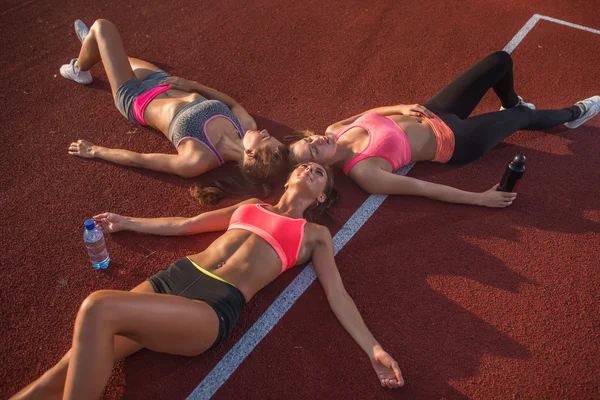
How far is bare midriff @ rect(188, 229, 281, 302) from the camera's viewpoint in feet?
A: 12.9

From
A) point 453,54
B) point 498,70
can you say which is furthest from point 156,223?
point 453,54

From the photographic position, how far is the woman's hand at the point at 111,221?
4586 mm

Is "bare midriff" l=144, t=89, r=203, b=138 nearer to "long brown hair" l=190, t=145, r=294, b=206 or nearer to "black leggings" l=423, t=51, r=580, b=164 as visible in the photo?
"long brown hair" l=190, t=145, r=294, b=206

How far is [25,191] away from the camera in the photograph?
16.7 feet

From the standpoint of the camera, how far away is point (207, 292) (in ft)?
12.3

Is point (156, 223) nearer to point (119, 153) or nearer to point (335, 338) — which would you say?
point (119, 153)

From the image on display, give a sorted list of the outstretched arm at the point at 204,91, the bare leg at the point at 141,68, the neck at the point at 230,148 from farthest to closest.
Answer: the bare leg at the point at 141,68, the outstretched arm at the point at 204,91, the neck at the point at 230,148

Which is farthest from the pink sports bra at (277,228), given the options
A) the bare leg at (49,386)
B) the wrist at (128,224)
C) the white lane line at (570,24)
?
the white lane line at (570,24)

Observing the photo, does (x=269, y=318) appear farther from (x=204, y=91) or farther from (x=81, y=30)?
(x=81, y=30)

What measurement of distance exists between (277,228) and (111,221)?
1500mm

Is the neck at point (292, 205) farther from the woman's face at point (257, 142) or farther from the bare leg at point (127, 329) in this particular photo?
the bare leg at point (127, 329)

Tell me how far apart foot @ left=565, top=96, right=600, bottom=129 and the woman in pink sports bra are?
3168mm

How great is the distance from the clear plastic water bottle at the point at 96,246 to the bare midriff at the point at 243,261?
0.83 m

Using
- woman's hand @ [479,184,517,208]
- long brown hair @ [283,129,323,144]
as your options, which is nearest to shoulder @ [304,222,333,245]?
long brown hair @ [283,129,323,144]
